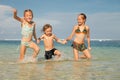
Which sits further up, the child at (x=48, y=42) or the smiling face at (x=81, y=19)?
the smiling face at (x=81, y=19)

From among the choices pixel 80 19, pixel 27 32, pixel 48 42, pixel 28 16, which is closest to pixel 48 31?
pixel 48 42

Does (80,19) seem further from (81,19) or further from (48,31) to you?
(48,31)

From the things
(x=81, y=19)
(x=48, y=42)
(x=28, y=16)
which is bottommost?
(x=48, y=42)

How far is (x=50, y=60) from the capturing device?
32.1 feet

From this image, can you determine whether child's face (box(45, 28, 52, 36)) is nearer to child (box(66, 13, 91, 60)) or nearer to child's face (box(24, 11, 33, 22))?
child (box(66, 13, 91, 60))

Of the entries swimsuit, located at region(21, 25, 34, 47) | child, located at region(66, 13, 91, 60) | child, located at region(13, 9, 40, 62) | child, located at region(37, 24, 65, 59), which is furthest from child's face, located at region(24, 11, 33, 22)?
child, located at region(66, 13, 91, 60)

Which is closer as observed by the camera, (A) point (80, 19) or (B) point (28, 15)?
(B) point (28, 15)

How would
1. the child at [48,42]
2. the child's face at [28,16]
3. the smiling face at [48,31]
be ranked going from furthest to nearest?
1. the smiling face at [48,31]
2. the child at [48,42]
3. the child's face at [28,16]

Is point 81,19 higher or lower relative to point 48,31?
higher

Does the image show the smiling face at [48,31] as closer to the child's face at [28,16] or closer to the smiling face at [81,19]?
the child's face at [28,16]

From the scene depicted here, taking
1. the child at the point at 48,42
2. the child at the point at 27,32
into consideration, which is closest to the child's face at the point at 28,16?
the child at the point at 27,32

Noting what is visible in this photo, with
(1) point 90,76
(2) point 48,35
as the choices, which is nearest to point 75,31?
(2) point 48,35

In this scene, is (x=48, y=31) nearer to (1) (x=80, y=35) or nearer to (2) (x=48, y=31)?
(2) (x=48, y=31)

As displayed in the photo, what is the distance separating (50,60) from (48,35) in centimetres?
93
